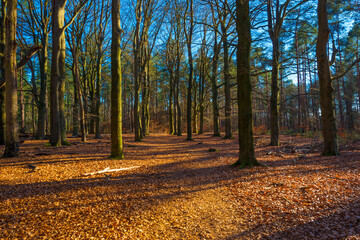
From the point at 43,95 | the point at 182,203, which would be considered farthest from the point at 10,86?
the point at 182,203

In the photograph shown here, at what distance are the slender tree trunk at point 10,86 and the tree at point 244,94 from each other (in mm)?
8875

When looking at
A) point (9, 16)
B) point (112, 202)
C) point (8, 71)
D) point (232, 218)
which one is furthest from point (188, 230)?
point (9, 16)

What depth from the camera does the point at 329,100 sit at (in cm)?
779

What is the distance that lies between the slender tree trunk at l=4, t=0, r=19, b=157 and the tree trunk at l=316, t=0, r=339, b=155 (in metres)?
12.9

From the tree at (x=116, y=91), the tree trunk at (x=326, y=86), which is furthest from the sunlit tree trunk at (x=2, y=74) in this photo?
the tree trunk at (x=326, y=86)

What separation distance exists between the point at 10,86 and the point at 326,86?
1317 cm

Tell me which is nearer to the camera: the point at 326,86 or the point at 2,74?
the point at 326,86

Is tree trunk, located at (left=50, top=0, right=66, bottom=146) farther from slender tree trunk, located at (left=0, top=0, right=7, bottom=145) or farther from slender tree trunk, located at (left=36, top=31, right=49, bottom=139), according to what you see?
slender tree trunk, located at (left=36, top=31, right=49, bottom=139)

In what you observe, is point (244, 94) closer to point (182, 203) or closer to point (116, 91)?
point (182, 203)

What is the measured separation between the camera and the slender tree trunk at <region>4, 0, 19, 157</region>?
23.8 feet

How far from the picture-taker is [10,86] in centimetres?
736

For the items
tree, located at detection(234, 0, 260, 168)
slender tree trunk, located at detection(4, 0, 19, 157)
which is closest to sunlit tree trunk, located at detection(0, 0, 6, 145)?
slender tree trunk, located at detection(4, 0, 19, 157)

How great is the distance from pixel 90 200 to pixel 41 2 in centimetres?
1659

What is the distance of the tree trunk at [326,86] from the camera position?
7.78 metres
